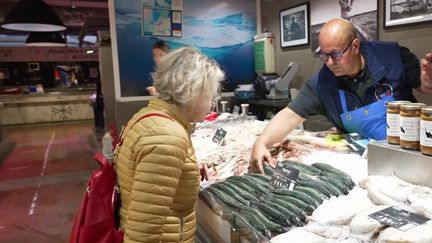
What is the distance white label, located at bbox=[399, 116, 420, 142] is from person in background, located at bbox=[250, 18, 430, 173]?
2.39ft

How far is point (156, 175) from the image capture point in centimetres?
114

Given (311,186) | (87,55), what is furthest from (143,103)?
(87,55)

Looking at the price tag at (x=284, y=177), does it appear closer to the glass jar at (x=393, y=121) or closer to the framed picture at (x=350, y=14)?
the glass jar at (x=393, y=121)

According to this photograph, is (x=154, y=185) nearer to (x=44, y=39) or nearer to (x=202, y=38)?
(x=202, y=38)

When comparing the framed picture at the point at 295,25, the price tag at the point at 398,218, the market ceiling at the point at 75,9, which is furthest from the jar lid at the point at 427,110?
the market ceiling at the point at 75,9

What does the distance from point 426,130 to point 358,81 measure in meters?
0.98

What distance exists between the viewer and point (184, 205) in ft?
4.33

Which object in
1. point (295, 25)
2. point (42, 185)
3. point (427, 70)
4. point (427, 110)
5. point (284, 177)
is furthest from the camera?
point (42, 185)

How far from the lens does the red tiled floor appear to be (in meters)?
3.92

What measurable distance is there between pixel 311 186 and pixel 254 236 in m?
0.33

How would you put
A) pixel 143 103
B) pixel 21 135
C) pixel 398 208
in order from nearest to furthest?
pixel 398 208 → pixel 143 103 → pixel 21 135

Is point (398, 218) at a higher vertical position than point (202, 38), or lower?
lower

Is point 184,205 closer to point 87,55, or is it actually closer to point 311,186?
point 311,186

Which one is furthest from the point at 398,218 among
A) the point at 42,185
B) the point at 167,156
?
the point at 42,185
